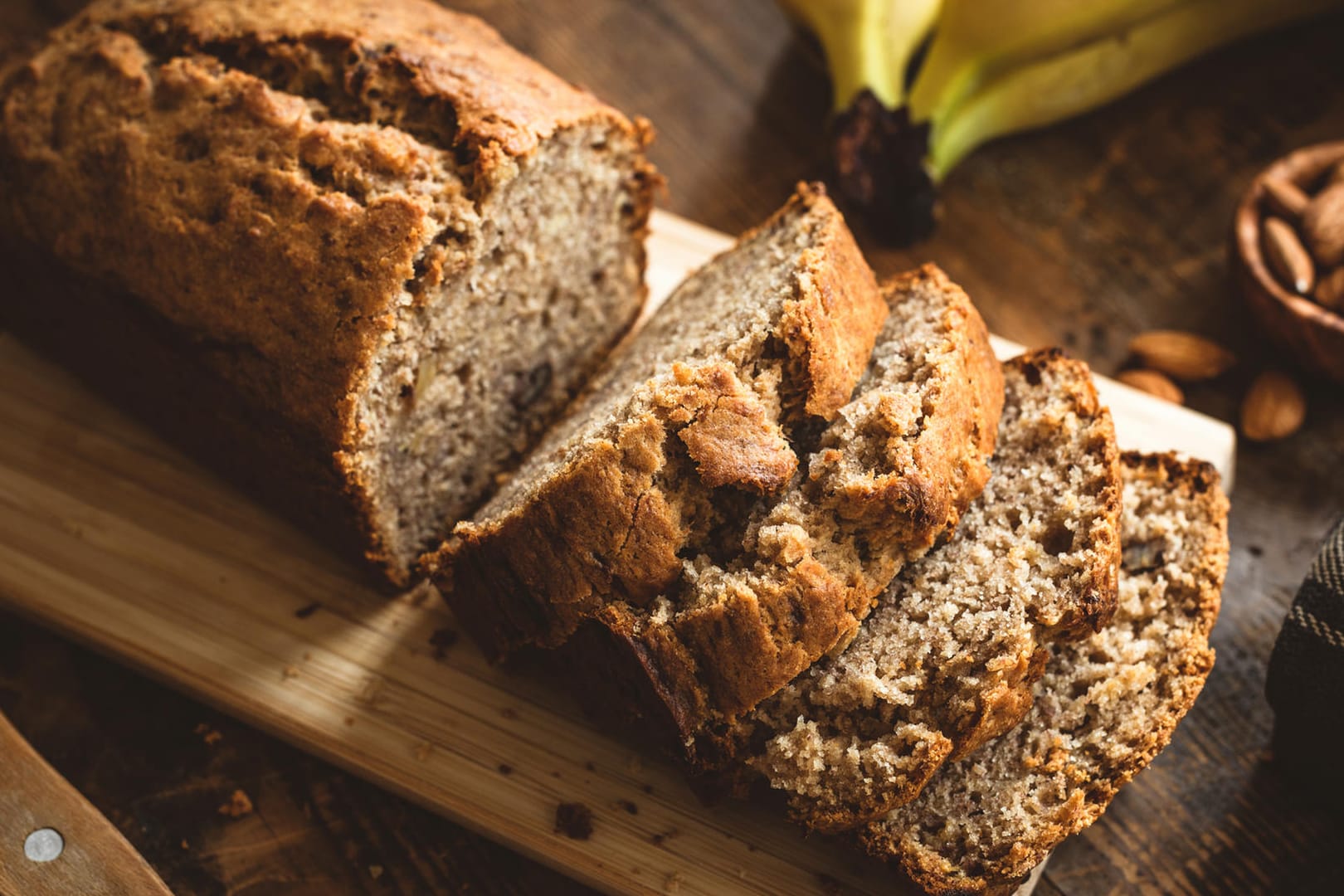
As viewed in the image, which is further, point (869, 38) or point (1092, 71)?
point (1092, 71)

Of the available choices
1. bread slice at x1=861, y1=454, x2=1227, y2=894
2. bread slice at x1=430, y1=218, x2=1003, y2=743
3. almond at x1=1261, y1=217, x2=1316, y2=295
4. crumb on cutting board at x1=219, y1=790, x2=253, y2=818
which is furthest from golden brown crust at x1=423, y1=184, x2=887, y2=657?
almond at x1=1261, y1=217, x2=1316, y2=295

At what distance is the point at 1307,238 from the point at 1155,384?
0.59m

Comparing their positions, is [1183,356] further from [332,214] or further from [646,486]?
[332,214]

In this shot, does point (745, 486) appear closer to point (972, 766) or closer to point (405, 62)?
point (972, 766)

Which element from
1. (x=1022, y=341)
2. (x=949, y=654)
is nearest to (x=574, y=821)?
(x=949, y=654)

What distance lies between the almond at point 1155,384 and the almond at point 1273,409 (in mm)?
189

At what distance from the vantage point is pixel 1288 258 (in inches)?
129

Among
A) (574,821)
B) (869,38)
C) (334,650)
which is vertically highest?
(869,38)

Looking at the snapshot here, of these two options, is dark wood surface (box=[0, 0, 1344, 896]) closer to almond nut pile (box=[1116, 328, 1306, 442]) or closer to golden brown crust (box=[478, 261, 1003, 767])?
almond nut pile (box=[1116, 328, 1306, 442])

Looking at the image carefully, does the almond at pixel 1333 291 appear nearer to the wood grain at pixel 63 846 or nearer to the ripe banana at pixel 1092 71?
the ripe banana at pixel 1092 71

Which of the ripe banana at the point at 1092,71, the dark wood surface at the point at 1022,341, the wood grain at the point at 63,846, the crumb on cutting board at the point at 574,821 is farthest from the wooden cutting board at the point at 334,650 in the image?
the ripe banana at the point at 1092,71

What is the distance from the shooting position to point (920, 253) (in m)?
3.70

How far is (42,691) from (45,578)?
29 centimetres

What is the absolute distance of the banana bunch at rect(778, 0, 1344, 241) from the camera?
136 inches
